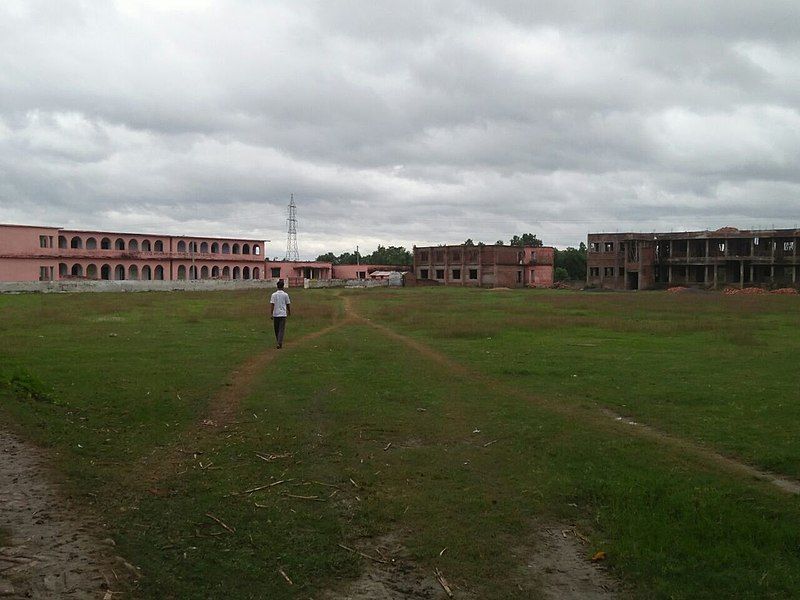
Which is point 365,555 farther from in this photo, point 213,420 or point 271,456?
point 213,420

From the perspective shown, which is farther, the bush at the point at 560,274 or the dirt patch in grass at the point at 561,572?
the bush at the point at 560,274

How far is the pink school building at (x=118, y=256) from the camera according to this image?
78.4 m

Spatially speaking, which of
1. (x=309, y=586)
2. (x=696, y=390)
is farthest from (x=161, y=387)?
(x=696, y=390)

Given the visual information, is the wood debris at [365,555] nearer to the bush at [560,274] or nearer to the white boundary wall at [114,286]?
the white boundary wall at [114,286]

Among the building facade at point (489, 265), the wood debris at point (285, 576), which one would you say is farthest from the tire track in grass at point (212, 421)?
the building facade at point (489, 265)

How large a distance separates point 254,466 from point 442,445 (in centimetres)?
257

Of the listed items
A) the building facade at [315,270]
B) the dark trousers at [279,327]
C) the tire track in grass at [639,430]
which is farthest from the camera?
the building facade at [315,270]

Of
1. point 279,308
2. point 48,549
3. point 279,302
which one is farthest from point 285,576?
point 279,308

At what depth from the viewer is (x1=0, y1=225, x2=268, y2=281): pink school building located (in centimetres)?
7844

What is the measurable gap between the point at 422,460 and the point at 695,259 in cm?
8961

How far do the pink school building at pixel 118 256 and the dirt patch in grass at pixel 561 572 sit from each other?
8354 centimetres

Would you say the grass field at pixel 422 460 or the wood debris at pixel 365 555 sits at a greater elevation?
the grass field at pixel 422 460

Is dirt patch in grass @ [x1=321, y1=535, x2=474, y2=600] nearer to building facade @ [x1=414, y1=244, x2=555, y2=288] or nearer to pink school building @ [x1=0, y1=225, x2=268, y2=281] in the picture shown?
pink school building @ [x1=0, y1=225, x2=268, y2=281]

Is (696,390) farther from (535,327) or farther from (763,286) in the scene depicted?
(763,286)
